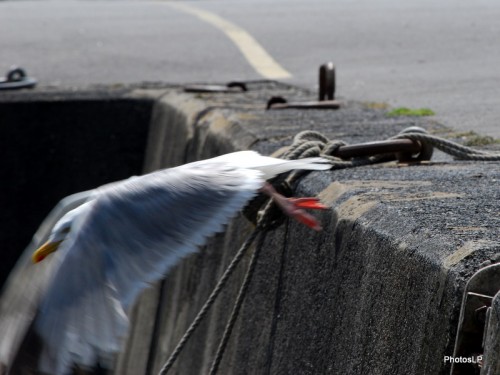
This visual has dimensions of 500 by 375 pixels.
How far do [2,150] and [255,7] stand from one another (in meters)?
7.66

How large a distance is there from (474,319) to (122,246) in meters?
1.15

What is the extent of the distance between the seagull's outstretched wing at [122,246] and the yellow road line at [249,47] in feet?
18.2

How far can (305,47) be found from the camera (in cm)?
1044

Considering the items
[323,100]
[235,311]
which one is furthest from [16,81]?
[235,311]

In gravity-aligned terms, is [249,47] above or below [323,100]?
above

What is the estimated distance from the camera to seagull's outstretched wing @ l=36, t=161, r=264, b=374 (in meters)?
2.75

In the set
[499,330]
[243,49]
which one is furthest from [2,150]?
[499,330]

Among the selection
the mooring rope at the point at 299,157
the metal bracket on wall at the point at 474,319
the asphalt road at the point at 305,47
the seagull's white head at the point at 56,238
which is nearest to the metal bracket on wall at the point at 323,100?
the asphalt road at the point at 305,47

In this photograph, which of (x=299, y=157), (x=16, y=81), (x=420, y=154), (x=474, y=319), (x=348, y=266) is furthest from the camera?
(x=16, y=81)

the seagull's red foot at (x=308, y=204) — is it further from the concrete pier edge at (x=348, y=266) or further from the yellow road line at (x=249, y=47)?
the yellow road line at (x=249, y=47)

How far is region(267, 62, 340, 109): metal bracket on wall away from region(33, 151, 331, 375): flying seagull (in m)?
2.24

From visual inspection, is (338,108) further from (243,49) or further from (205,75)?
(243,49)

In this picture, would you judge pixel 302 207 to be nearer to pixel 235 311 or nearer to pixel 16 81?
pixel 235 311

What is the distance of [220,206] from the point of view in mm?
3121
